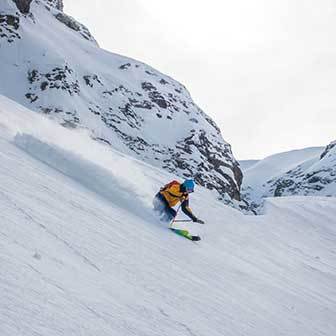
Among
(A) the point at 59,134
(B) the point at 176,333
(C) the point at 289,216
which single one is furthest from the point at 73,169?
(C) the point at 289,216

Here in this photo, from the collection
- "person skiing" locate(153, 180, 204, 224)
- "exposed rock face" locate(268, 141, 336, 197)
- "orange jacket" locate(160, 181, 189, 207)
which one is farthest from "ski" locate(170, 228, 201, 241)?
"exposed rock face" locate(268, 141, 336, 197)

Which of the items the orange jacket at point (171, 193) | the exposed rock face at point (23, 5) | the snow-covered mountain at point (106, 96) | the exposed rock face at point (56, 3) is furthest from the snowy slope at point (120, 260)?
the exposed rock face at point (56, 3)

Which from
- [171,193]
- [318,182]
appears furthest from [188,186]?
[318,182]

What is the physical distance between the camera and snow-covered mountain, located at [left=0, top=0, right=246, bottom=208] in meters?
81.0

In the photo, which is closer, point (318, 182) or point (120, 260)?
point (120, 260)

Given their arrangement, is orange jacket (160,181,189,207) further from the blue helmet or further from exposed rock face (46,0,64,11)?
exposed rock face (46,0,64,11)

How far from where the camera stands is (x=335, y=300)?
11.1 metres

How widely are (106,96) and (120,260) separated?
9693cm

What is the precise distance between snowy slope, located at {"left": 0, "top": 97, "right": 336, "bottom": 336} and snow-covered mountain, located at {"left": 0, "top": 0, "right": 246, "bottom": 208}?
51956 mm

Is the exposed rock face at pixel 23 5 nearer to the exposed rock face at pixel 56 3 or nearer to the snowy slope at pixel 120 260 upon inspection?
the exposed rock face at pixel 56 3

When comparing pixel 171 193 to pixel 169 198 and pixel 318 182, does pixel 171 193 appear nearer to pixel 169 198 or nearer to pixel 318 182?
pixel 169 198

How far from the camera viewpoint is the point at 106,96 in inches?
3994

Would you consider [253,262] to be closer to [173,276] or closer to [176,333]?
[173,276]

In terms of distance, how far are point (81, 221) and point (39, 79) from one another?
3088 inches
